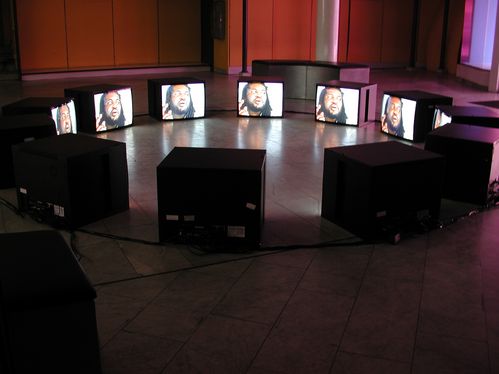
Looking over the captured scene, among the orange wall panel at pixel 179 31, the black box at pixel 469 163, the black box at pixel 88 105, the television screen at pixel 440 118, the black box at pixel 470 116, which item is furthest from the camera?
the orange wall panel at pixel 179 31

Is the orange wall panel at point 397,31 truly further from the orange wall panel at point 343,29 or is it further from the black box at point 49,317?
the black box at point 49,317

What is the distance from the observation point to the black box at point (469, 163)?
5.98m

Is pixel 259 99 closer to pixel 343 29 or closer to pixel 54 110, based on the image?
pixel 54 110

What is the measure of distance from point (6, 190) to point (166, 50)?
12.0m

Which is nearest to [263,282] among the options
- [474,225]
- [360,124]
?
[474,225]

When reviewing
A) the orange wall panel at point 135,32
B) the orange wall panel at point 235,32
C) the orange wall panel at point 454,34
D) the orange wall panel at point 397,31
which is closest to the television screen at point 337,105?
the orange wall panel at point 235,32

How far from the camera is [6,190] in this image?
6457mm

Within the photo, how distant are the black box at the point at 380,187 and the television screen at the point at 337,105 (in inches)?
171

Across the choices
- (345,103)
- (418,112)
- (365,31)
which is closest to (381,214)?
(418,112)

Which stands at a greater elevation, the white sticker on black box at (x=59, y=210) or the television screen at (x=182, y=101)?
the television screen at (x=182, y=101)

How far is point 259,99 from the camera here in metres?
10.6

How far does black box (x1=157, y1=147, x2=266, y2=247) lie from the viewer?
4.83 m

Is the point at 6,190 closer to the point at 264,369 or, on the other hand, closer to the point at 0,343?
the point at 264,369

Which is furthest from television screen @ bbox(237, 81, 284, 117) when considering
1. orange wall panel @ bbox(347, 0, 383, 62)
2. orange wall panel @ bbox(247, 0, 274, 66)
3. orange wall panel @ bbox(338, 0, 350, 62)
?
orange wall panel @ bbox(347, 0, 383, 62)
